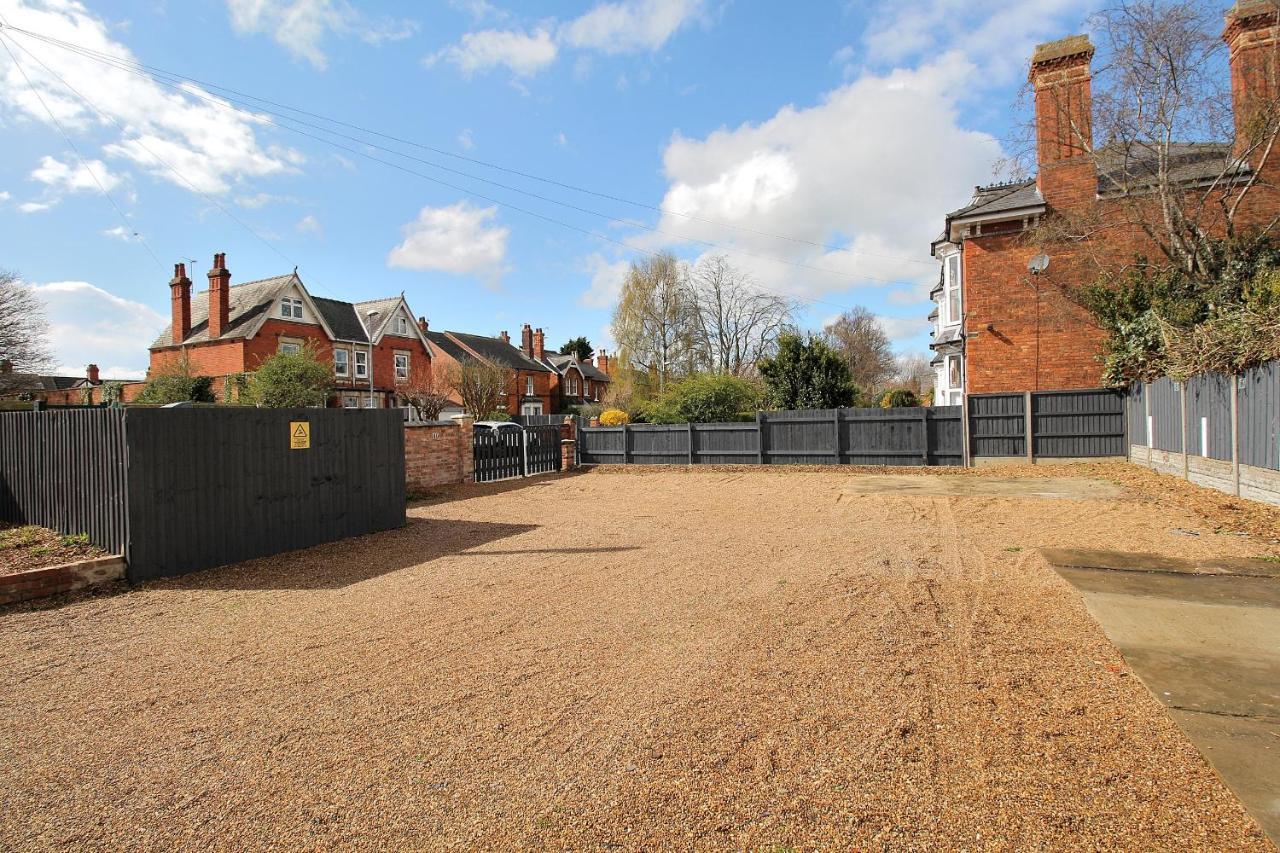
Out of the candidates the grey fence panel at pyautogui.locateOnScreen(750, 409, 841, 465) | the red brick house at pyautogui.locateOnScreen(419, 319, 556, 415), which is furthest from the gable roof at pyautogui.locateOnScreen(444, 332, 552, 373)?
the grey fence panel at pyautogui.locateOnScreen(750, 409, 841, 465)

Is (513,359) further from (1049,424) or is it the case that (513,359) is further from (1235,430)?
(1235,430)

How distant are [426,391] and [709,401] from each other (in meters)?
23.2

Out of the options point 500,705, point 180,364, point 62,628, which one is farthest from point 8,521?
point 180,364

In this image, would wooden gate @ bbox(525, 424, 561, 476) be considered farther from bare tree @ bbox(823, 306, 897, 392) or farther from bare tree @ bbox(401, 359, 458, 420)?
bare tree @ bbox(823, 306, 897, 392)

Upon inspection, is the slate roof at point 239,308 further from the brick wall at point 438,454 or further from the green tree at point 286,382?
the brick wall at point 438,454

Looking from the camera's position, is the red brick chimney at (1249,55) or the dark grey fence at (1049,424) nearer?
the red brick chimney at (1249,55)

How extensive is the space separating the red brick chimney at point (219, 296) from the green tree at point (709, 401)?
78.3ft

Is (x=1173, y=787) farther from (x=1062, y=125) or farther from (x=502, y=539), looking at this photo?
(x=1062, y=125)

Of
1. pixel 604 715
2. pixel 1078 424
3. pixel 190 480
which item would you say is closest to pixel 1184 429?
pixel 1078 424

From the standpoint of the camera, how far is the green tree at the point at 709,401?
2131 centimetres

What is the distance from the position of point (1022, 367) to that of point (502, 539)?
16.1 m

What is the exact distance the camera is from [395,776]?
2799 mm

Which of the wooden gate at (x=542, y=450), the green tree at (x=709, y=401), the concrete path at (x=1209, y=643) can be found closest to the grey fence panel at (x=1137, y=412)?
the concrete path at (x=1209, y=643)

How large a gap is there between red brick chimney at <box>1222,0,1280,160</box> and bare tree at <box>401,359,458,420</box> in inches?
1318
